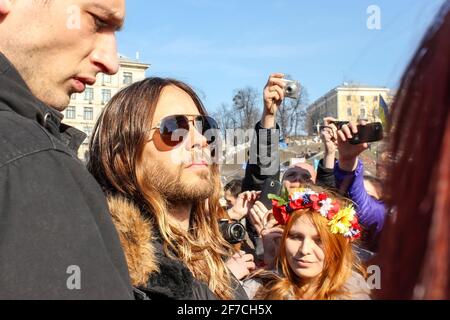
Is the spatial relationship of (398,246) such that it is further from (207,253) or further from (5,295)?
(207,253)

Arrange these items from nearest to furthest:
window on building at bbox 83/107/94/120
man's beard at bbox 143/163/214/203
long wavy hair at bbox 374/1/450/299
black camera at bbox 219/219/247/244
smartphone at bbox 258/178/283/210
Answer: long wavy hair at bbox 374/1/450/299, man's beard at bbox 143/163/214/203, black camera at bbox 219/219/247/244, smartphone at bbox 258/178/283/210, window on building at bbox 83/107/94/120

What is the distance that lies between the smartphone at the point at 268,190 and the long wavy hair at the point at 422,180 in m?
2.97

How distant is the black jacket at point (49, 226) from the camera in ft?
3.20

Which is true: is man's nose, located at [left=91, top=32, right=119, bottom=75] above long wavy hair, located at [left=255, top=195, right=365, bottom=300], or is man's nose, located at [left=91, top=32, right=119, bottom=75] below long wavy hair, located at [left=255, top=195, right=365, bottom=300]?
above

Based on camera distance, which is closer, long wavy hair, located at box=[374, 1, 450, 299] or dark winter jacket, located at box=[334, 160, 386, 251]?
long wavy hair, located at box=[374, 1, 450, 299]

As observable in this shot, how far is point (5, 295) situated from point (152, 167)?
4.62 feet

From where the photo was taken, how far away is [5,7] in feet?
4.51

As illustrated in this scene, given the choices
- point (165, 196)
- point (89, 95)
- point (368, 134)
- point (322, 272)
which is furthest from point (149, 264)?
point (89, 95)

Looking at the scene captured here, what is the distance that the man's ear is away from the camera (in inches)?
53.8

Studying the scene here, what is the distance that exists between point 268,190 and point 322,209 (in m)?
0.75

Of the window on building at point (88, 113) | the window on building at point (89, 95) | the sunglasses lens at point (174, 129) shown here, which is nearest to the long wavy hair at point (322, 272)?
the sunglasses lens at point (174, 129)

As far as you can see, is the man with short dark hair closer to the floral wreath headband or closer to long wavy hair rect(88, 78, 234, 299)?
long wavy hair rect(88, 78, 234, 299)

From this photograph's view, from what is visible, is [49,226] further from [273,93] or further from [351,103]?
[273,93]

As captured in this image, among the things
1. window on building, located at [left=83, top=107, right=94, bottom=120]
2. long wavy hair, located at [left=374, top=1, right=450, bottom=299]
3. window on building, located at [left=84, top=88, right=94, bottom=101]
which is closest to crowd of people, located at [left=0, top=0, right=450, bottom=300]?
long wavy hair, located at [left=374, top=1, right=450, bottom=299]
